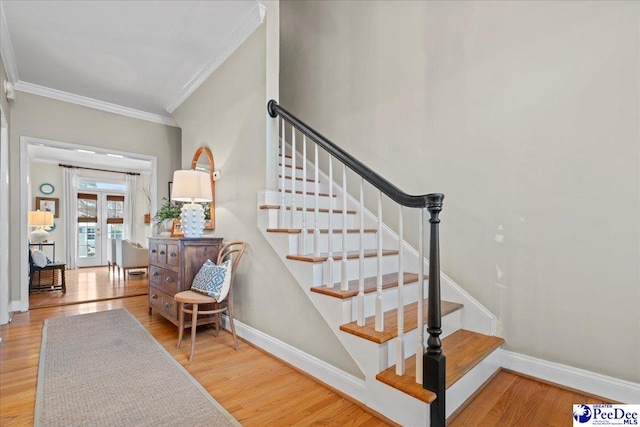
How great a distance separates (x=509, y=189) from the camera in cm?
214

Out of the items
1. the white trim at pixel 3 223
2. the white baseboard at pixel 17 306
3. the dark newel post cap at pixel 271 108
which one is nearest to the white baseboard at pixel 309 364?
the dark newel post cap at pixel 271 108

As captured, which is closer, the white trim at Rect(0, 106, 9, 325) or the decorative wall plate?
the white trim at Rect(0, 106, 9, 325)

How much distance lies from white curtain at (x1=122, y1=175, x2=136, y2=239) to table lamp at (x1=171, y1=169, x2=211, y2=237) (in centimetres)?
669

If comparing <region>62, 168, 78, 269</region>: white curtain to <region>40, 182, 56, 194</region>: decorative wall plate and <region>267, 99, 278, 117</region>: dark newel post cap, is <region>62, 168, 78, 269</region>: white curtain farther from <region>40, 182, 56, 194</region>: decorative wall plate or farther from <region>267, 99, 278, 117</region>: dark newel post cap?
<region>267, 99, 278, 117</region>: dark newel post cap

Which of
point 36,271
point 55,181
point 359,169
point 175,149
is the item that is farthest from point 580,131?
point 55,181

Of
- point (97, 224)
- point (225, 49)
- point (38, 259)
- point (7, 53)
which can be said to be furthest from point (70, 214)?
point (225, 49)

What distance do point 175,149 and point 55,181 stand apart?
5023mm

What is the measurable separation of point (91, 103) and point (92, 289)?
9.73 feet

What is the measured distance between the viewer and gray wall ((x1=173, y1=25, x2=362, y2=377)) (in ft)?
7.49

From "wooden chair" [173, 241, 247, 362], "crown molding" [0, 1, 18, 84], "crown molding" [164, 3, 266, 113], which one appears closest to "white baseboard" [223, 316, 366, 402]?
"wooden chair" [173, 241, 247, 362]

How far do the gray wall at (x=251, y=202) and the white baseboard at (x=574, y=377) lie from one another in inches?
43.1

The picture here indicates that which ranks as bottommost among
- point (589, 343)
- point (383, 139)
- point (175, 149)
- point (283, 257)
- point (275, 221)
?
point (589, 343)

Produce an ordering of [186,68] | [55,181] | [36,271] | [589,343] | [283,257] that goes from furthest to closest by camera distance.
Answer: [55,181] → [36,271] → [186,68] → [283,257] → [589,343]

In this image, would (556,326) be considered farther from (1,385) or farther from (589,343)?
(1,385)
